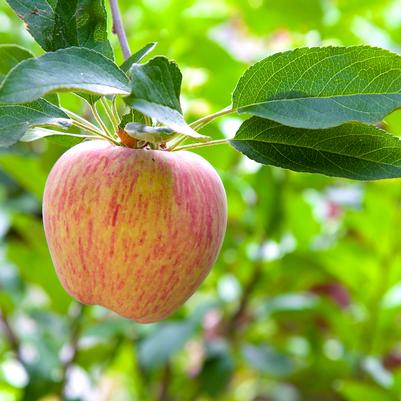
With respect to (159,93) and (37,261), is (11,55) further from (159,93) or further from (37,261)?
(37,261)

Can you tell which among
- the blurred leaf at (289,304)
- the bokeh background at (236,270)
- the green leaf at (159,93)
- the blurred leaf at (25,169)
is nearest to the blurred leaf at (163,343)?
the bokeh background at (236,270)

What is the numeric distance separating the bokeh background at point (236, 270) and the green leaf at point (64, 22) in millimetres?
444

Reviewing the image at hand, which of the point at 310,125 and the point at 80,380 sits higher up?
the point at 310,125

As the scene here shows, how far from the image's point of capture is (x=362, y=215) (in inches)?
41.5

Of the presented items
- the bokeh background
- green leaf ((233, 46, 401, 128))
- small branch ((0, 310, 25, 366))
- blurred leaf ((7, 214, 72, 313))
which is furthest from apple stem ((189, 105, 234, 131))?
small branch ((0, 310, 25, 366))

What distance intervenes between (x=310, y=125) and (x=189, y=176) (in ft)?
0.27

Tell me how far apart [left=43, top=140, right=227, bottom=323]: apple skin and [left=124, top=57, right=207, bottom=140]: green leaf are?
0.18 ft

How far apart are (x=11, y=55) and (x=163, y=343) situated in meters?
0.57

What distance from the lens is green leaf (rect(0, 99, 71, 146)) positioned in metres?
0.42

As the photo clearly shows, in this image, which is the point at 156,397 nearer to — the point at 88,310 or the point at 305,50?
the point at 88,310

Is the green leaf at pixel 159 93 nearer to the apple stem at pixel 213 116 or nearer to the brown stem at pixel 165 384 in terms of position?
the apple stem at pixel 213 116

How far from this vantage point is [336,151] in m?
0.43

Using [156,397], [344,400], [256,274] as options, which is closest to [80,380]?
[156,397]

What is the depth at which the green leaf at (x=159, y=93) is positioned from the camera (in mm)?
348
